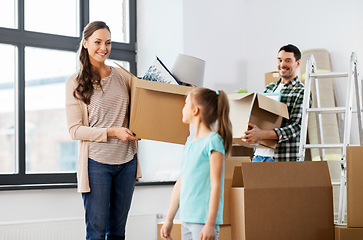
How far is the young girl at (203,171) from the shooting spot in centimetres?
135

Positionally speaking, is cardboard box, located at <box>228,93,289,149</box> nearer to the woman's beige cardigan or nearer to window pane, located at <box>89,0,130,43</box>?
the woman's beige cardigan

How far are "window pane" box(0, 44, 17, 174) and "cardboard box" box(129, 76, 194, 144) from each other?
4.70 ft

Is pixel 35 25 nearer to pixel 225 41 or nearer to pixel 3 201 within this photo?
pixel 3 201

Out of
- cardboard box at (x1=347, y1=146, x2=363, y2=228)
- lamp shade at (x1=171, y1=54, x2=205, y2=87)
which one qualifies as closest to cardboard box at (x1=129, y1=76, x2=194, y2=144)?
lamp shade at (x1=171, y1=54, x2=205, y2=87)

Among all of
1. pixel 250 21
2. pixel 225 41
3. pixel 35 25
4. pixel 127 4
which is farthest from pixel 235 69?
pixel 35 25

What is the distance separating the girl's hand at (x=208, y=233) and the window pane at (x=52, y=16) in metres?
2.23

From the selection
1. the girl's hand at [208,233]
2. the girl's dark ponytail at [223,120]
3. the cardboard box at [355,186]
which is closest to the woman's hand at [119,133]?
the girl's dark ponytail at [223,120]

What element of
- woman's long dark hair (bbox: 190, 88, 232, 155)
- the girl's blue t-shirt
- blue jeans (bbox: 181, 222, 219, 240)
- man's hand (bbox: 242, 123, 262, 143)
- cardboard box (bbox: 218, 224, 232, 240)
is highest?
woman's long dark hair (bbox: 190, 88, 232, 155)

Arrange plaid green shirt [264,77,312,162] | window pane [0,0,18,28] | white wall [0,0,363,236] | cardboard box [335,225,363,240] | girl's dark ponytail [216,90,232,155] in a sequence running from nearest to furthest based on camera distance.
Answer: girl's dark ponytail [216,90,232,155] < cardboard box [335,225,363,240] < plaid green shirt [264,77,312,162] < white wall [0,0,363,236] < window pane [0,0,18,28]

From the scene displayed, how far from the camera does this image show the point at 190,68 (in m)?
1.83

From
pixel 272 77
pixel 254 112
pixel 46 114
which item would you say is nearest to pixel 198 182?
pixel 254 112

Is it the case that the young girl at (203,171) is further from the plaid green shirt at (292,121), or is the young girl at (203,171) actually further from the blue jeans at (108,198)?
the plaid green shirt at (292,121)

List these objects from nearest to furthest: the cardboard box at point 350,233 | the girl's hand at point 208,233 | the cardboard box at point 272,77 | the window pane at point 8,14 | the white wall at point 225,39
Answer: the girl's hand at point 208,233 → the cardboard box at point 350,233 → the white wall at point 225,39 → the window pane at point 8,14 → the cardboard box at point 272,77

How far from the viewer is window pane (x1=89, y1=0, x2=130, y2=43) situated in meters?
3.28
